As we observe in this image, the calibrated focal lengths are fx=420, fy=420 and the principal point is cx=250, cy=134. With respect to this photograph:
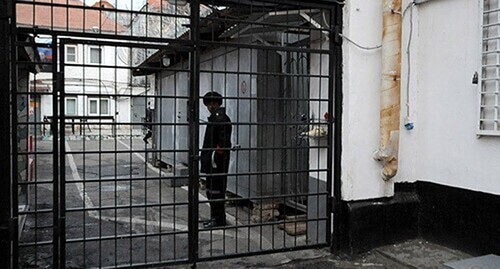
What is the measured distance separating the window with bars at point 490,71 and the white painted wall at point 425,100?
8cm

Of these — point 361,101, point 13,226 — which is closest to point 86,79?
point 13,226

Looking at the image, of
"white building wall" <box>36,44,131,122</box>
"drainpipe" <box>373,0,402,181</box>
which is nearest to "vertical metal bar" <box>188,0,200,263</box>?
"white building wall" <box>36,44,131,122</box>

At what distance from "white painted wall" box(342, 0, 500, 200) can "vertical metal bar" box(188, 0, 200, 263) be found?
1.76 meters

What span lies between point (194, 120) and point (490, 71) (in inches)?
122

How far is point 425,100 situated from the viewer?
16.8 ft

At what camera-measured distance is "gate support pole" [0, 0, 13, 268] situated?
3652 mm

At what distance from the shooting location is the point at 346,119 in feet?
16.1

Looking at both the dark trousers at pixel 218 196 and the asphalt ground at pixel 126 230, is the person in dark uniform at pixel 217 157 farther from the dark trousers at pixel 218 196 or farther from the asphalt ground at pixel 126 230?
the asphalt ground at pixel 126 230

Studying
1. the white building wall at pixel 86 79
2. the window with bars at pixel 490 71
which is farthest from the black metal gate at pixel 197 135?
the window with bars at pixel 490 71

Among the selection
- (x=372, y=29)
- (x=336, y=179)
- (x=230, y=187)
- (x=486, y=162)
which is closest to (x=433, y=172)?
(x=486, y=162)

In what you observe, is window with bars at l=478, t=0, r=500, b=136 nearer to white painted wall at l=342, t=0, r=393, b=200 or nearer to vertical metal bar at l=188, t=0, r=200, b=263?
white painted wall at l=342, t=0, r=393, b=200

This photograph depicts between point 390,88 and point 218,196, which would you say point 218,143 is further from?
point 390,88

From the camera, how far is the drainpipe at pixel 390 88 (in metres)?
4.84

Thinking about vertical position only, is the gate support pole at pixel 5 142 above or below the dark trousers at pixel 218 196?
above
